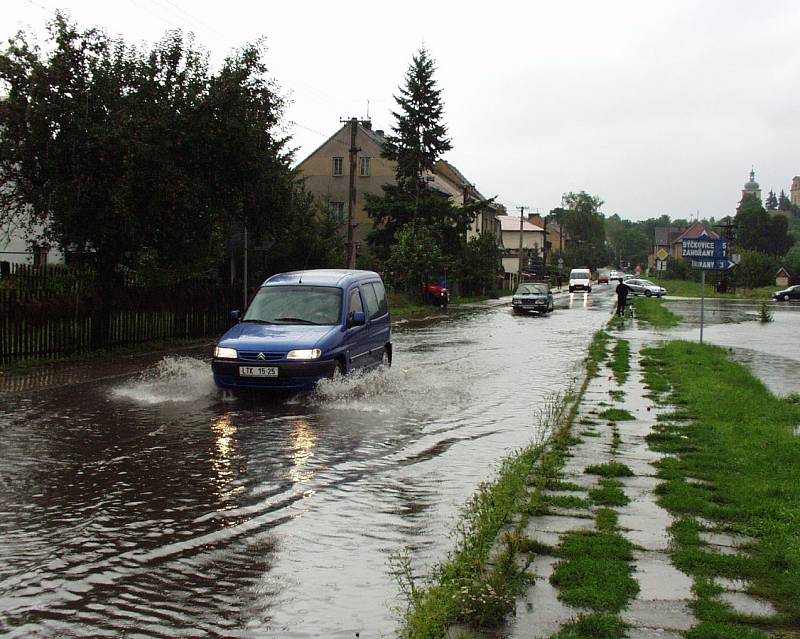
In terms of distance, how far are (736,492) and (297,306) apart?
799cm

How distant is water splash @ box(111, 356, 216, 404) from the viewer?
41.2ft

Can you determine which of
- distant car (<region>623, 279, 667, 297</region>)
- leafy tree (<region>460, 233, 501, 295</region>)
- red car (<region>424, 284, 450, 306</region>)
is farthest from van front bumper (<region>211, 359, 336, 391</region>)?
distant car (<region>623, 279, 667, 297</region>)

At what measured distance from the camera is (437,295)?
46.4 m

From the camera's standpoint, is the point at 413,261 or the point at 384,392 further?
the point at 413,261

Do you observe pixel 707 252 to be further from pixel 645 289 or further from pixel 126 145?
pixel 645 289

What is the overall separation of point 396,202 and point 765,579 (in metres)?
46.8

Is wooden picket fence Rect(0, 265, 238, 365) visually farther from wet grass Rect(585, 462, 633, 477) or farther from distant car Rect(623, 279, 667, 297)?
distant car Rect(623, 279, 667, 297)

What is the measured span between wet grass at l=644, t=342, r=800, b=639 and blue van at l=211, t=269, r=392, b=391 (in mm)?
4743

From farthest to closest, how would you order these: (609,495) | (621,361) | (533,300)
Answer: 1. (533,300)
2. (621,361)
3. (609,495)

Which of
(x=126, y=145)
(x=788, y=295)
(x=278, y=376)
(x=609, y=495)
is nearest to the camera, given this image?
(x=609, y=495)

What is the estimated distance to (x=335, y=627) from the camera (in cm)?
433

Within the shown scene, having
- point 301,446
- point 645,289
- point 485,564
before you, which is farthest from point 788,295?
point 485,564

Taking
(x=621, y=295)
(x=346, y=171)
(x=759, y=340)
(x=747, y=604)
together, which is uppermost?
(x=346, y=171)

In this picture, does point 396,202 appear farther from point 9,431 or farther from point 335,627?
point 335,627
